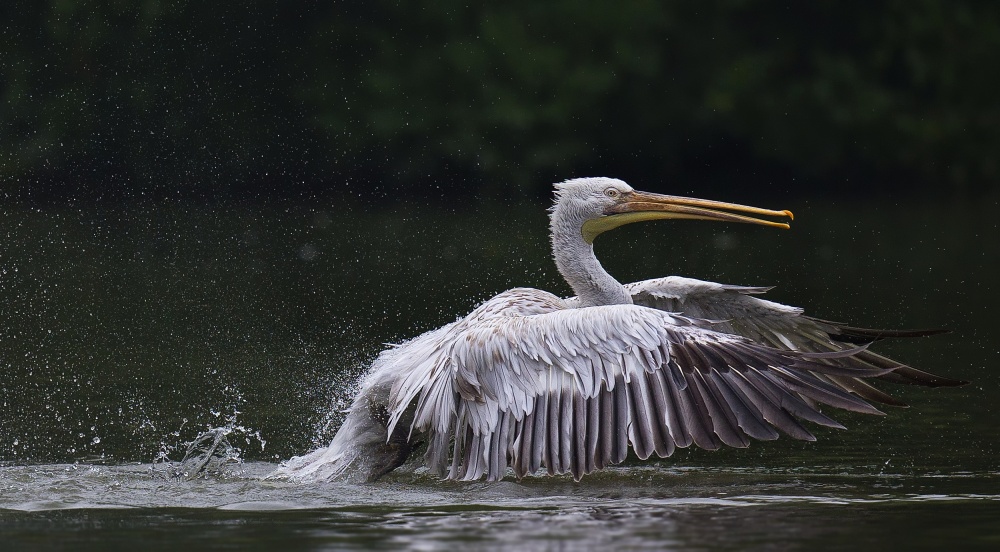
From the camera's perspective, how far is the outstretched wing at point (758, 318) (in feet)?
24.8

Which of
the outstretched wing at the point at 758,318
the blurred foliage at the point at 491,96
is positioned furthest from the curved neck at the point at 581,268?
the blurred foliage at the point at 491,96

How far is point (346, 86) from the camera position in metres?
31.0

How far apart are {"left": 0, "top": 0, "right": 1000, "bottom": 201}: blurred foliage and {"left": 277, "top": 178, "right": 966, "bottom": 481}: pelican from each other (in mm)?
21312

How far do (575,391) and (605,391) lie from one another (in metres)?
0.13

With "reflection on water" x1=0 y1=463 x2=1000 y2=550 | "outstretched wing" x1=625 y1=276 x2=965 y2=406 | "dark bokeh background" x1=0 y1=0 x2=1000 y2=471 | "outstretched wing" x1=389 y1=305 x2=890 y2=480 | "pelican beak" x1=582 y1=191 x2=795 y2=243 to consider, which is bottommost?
"reflection on water" x1=0 y1=463 x2=1000 y2=550

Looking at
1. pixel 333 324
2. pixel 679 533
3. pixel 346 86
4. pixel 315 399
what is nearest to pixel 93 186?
pixel 346 86

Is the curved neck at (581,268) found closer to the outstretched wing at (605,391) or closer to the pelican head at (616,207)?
the pelican head at (616,207)

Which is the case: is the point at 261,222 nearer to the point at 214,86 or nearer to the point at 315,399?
the point at 214,86

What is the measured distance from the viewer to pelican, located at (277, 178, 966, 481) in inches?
245

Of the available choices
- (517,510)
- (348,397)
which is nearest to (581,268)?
(348,397)

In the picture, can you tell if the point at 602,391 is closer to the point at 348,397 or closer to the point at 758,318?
the point at 758,318

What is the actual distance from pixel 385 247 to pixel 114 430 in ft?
35.2

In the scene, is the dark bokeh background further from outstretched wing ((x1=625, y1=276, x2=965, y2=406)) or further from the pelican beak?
the pelican beak

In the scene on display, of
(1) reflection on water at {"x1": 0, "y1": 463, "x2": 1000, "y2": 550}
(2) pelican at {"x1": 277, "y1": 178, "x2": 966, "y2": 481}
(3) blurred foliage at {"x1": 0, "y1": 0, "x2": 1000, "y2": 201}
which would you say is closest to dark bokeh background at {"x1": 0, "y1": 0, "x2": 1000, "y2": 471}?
(3) blurred foliage at {"x1": 0, "y1": 0, "x2": 1000, "y2": 201}
